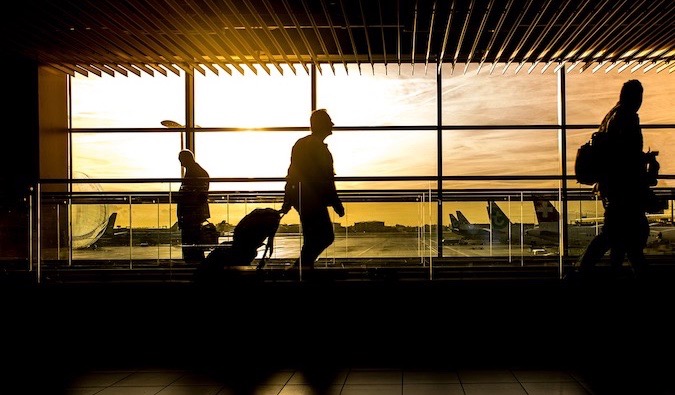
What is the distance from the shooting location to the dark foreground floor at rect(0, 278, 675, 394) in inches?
193

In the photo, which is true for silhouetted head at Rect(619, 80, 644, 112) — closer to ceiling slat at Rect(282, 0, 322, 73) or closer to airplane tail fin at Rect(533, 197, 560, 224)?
airplane tail fin at Rect(533, 197, 560, 224)

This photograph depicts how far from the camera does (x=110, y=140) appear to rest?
1071 centimetres

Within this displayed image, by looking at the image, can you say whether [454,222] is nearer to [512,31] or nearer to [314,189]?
[314,189]

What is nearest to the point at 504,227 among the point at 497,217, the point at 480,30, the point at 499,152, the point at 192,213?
the point at 497,217

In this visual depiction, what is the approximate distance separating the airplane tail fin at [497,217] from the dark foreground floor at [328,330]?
2.86ft

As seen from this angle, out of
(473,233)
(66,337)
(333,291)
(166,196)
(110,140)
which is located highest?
(110,140)

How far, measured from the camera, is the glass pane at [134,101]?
10.7m

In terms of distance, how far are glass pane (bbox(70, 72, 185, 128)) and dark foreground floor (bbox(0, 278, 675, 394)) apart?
5.19 metres

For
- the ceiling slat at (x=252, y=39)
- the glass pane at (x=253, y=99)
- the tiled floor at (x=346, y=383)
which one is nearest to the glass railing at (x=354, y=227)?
the tiled floor at (x=346, y=383)

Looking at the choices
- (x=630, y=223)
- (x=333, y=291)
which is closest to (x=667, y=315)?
(x=630, y=223)

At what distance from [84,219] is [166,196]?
86cm

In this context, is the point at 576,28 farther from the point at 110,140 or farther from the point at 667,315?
the point at 110,140

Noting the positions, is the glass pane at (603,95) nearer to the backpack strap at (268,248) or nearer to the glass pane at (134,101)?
the glass pane at (134,101)

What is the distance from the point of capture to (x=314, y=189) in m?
5.79
